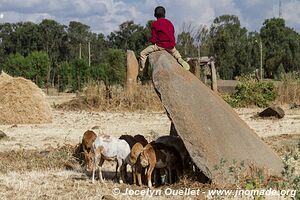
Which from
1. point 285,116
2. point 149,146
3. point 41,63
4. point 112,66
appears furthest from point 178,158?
point 41,63

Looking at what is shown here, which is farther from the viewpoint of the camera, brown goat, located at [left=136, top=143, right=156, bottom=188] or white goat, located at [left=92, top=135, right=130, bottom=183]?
white goat, located at [left=92, top=135, right=130, bottom=183]

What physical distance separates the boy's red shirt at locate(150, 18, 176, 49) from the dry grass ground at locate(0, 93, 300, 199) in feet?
7.19

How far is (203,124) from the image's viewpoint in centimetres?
826

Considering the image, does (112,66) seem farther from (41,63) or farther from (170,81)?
(170,81)

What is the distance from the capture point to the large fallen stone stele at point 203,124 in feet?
26.1

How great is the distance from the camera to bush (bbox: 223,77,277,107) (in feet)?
84.6

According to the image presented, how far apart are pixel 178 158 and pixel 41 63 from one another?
122ft

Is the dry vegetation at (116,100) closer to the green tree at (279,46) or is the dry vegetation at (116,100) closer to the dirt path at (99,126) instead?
the dirt path at (99,126)

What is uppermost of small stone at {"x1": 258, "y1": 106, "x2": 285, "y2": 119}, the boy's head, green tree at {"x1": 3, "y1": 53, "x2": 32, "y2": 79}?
green tree at {"x1": 3, "y1": 53, "x2": 32, "y2": 79}

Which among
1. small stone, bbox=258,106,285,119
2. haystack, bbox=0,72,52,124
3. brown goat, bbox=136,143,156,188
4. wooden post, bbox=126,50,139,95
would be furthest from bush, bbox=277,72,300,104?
brown goat, bbox=136,143,156,188

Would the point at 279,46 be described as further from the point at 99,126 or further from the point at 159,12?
the point at 159,12

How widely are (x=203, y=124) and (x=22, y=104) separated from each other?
11744mm

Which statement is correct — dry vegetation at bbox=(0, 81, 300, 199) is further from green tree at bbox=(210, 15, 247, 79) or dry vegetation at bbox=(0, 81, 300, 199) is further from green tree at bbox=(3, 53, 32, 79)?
green tree at bbox=(210, 15, 247, 79)

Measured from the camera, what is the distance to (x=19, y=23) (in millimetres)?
83312
